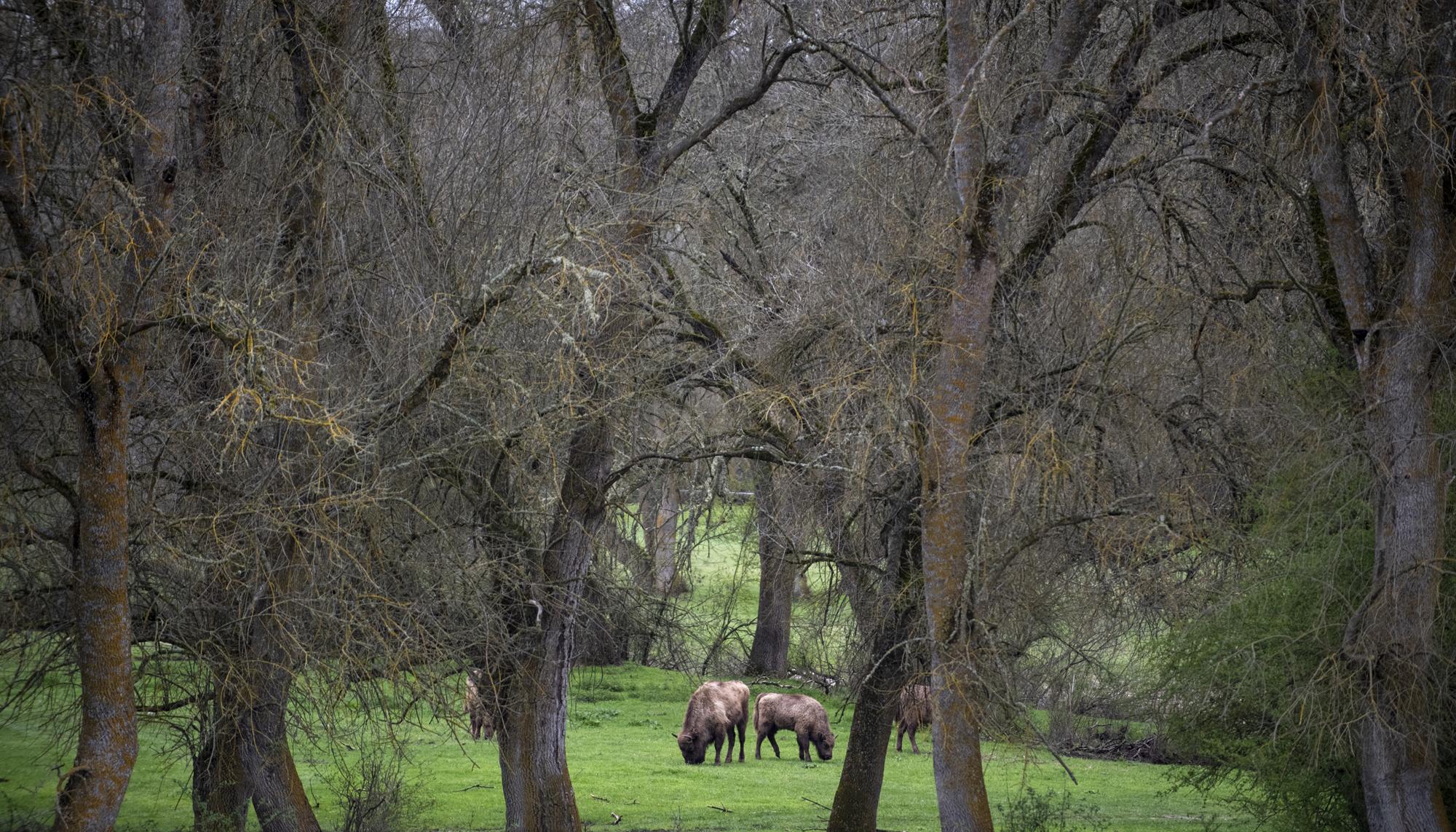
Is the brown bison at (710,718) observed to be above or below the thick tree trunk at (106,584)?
below

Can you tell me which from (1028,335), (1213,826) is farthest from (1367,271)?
(1213,826)

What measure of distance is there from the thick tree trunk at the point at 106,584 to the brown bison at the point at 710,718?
48.9ft

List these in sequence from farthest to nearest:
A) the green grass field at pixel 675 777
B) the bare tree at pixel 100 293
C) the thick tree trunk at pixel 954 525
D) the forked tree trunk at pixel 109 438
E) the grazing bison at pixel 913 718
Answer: the grazing bison at pixel 913 718
the green grass field at pixel 675 777
the thick tree trunk at pixel 954 525
the forked tree trunk at pixel 109 438
the bare tree at pixel 100 293

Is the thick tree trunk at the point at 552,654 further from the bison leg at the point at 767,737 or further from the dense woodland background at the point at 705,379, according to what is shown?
the bison leg at the point at 767,737

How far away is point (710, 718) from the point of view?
923 inches

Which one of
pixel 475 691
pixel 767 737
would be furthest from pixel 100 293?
pixel 767 737

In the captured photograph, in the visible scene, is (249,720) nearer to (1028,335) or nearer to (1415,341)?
(1028,335)

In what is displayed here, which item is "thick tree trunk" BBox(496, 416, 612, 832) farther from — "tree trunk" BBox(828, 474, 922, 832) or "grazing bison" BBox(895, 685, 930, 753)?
"grazing bison" BBox(895, 685, 930, 753)

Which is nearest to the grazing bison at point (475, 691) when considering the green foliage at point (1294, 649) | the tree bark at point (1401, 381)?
the green foliage at point (1294, 649)

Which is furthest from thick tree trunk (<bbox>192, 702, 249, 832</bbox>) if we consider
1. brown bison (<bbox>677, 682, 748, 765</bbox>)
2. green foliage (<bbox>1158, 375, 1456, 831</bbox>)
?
brown bison (<bbox>677, 682, 748, 765</bbox>)

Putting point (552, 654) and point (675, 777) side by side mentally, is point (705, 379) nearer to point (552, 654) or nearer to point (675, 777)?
point (552, 654)

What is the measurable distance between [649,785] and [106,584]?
13.4 metres

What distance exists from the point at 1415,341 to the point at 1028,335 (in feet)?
11.3

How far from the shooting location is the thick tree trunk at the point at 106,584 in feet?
28.1
